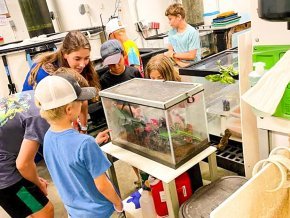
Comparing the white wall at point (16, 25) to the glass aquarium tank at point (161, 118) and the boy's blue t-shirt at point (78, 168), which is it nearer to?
the glass aquarium tank at point (161, 118)

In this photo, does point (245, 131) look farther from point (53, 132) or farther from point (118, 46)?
point (118, 46)

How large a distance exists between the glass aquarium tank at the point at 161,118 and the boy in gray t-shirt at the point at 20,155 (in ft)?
1.35

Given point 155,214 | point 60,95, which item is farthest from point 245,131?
point 60,95

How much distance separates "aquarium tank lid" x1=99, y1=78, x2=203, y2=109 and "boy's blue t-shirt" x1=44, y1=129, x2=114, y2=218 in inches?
12.0

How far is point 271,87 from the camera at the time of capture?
1.05 metres

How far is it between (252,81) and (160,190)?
Answer: 2.47 ft

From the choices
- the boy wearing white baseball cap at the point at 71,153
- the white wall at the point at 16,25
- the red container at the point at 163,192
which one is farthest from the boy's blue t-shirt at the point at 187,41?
the white wall at the point at 16,25

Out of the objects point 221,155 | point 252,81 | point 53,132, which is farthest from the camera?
point 221,155

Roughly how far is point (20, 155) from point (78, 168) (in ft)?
1.17

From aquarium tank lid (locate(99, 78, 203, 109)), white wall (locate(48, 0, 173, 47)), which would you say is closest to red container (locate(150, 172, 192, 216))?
aquarium tank lid (locate(99, 78, 203, 109))

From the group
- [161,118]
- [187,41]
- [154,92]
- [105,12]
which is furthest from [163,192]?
[105,12]

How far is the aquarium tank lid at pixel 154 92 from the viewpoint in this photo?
1.25 meters

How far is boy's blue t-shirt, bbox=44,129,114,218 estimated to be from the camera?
1.21 m

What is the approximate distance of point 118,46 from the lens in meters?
2.24
